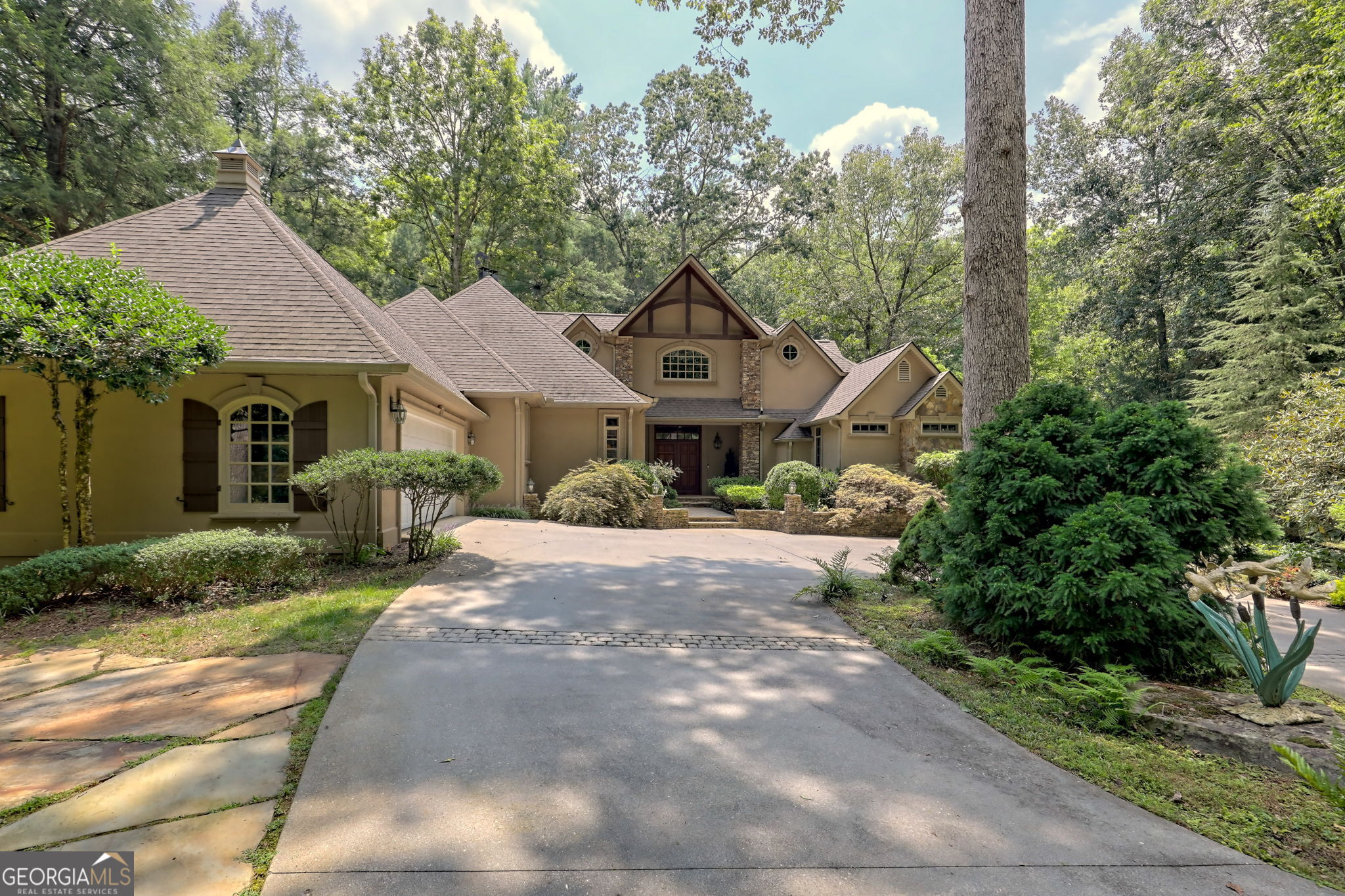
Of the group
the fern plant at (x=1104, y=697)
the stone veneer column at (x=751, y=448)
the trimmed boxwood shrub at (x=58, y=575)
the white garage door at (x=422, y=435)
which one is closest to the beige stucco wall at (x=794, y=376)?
the stone veneer column at (x=751, y=448)

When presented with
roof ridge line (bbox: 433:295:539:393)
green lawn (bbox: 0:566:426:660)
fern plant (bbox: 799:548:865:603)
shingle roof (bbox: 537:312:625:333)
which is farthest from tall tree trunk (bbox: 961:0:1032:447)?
shingle roof (bbox: 537:312:625:333)

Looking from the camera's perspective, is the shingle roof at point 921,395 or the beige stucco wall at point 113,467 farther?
the shingle roof at point 921,395

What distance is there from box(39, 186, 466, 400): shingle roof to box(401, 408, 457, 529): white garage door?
783 millimetres

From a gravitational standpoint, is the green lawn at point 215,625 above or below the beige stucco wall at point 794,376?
below

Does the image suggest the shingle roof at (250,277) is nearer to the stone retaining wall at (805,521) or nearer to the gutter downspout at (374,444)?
the gutter downspout at (374,444)

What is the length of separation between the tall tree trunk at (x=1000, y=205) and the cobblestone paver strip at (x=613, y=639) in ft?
10.0

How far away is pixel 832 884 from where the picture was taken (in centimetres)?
212

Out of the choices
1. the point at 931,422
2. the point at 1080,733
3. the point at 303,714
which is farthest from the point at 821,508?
the point at 303,714

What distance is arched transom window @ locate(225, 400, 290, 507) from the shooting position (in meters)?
7.96

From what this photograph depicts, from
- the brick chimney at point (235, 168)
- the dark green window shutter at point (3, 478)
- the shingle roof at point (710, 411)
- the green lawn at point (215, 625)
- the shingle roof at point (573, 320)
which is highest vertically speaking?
the brick chimney at point (235, 168)

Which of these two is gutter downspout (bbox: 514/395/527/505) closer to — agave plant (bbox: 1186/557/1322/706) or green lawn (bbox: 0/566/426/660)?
green lawn (bbox: 0/566/426/660)

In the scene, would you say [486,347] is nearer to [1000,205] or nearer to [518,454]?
[518,454]

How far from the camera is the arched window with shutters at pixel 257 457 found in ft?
26.1

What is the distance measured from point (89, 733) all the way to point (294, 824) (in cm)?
177
